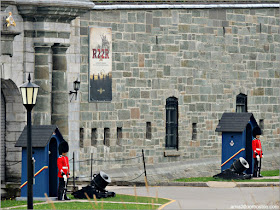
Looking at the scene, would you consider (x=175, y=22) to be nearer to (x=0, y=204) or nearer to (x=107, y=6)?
(x=107, y=6)

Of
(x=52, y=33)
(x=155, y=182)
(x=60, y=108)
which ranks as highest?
(x=52, y=33)

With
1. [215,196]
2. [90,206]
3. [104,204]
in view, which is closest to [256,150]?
[215,196]

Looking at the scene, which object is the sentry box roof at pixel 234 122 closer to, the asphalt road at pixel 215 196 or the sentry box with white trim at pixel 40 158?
Answer: the asphalt road at pixel 215 196

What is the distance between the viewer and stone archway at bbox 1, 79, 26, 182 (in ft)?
98.1

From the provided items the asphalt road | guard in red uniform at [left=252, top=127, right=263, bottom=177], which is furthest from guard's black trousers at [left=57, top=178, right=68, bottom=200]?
guard in red uniform at [left=252, top=127, right=263, bottom=177]

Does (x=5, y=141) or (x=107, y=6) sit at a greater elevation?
(x=107, y=6)

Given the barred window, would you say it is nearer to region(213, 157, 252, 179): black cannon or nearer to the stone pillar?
region(213, 157, 252, 179): black cannon

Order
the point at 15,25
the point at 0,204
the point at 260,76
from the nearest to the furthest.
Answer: the point at 0,204 < the point at 15,25 < the point at 260,76

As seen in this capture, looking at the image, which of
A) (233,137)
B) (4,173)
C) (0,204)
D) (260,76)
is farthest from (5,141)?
(260,76)

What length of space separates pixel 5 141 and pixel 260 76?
13534 millimetres

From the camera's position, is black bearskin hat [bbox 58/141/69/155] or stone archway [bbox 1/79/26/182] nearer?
black bearskin hat [bbox 58/141/69/155]

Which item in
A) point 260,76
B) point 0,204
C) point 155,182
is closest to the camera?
point 0,204

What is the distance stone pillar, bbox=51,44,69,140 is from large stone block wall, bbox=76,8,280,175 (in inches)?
68.8

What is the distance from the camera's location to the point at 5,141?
99.3ft
